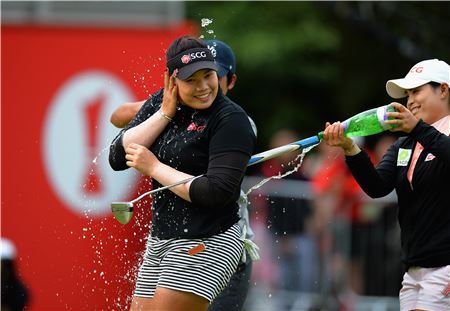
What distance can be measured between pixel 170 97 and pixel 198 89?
17 cm

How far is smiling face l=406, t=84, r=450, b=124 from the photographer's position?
5996 mm

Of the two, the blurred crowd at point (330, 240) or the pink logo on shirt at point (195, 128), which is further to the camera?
the blurred crowd at point (330, 240)

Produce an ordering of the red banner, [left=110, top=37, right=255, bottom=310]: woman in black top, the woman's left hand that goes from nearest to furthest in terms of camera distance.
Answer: [left=110, top=37, right=255, bottom=310]: woman in black top < the woman's left hand < the red banner

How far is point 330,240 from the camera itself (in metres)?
11.6

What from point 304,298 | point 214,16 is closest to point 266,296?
point 304,298

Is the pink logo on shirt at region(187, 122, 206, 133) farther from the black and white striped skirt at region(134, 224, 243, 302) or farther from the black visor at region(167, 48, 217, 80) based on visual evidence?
the black and white striped skirt at region(134, 224, 243, 302)

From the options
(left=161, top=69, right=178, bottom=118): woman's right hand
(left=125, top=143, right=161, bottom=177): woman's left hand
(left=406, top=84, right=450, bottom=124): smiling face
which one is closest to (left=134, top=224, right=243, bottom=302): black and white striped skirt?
(left=125, top=143, right=161, bottom=177): woman's left hand

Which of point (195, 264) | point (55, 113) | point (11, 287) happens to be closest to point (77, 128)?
point (55, 113)

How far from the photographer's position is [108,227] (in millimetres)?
6809

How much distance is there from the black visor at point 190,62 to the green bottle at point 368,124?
846mm

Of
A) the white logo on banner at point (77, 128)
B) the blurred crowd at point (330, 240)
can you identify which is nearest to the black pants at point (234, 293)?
the blurred crowd at point (330, 240)

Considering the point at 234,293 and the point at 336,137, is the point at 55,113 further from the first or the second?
the point at 336,137

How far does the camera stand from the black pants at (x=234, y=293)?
6656mm

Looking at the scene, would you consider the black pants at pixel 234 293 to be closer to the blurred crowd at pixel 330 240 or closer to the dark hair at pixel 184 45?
the dark hair at pixel 184 45
